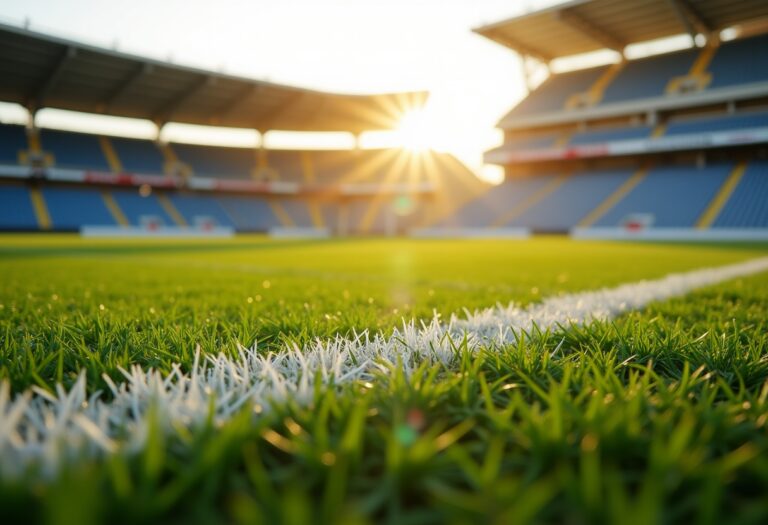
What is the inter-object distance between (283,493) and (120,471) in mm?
261

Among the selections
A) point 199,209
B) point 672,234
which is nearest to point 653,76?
point 672,234

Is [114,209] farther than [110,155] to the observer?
No

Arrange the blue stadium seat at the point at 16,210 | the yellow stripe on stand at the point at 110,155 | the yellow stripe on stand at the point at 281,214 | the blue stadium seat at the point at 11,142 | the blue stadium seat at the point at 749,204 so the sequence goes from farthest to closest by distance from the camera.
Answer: the yellow stripe on stand at the point at 281,214 < the yellow stripe on stand at the point at 110,155 < the blue stadium seat at the point at 11,142 < the blue stadium seat at the point at 16,210 < the blue stadium seat at the point at 749,204

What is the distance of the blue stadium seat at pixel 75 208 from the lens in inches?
1134

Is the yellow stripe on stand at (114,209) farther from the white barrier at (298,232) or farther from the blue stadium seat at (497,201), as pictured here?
the blue stadium seat at (497,201)

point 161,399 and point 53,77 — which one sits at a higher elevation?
point 53,77

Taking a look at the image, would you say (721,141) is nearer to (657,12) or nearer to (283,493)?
(657,12)

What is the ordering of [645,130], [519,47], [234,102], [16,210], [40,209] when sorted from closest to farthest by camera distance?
1. [16,210]
2. [645,130]
3. [40,209]
4. [519,47]
5. [234,102]

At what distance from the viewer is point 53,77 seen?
25547 mm

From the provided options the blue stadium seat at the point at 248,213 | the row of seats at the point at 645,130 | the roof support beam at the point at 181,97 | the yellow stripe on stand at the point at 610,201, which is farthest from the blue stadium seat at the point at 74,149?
the yellow stripe on stand at the point at 610,201

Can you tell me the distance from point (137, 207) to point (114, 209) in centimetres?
141

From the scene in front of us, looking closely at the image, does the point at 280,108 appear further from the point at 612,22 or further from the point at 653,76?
the point at 653,76

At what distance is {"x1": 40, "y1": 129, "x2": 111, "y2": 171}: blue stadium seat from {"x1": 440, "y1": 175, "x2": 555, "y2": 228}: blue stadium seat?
2339 centimetres

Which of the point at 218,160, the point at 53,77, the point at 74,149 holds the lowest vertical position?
the point at 218,160
